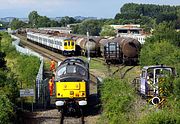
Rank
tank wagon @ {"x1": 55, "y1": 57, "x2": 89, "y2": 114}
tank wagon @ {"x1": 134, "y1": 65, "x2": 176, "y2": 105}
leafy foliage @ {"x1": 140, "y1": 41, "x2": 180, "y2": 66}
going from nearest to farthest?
tank wagon @ {"x1": 134, "y1": 65, "x2": 176, "y2": 105} < tank wagon @ {"x1": 55, "y1": 57, "x2": 89, "y2": 114} < leafy foliage @ {"x1": 140, "y1": 41, "x2": 180, "y2": 66}

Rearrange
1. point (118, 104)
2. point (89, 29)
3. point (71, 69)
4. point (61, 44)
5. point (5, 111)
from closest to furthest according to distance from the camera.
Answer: point (5, 111), point (118, 104), point (71, 69), point (61, 44), point (89, 29)

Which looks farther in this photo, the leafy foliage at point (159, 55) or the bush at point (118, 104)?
the leafy foliage at point (159, 55)

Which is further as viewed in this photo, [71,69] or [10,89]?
[71,69]

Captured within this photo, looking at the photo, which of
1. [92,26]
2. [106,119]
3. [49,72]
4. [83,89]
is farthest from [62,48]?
[92,26]

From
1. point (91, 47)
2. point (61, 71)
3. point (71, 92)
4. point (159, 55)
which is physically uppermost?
point (61, 71)

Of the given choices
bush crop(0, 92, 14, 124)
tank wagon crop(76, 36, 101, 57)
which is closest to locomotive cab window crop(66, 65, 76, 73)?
bush crop(0, 92, 14, 124)

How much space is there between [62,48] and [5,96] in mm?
36764

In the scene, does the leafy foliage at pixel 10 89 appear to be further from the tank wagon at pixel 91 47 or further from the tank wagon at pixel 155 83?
the tank wagon at pixel 91 47

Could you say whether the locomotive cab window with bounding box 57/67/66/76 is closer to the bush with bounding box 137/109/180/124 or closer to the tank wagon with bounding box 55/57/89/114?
the tank wagon with bounding box 55/57/89/114

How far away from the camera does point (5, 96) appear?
17.7 m

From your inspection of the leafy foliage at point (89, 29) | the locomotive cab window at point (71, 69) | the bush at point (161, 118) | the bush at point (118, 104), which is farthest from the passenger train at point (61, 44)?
the leafy foliage at point (89, 29)

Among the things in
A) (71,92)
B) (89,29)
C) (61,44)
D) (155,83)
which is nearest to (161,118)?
(155,83)

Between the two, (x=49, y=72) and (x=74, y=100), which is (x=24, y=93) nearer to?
(x=74, y=100)

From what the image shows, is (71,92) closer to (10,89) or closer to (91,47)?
(10,89)
